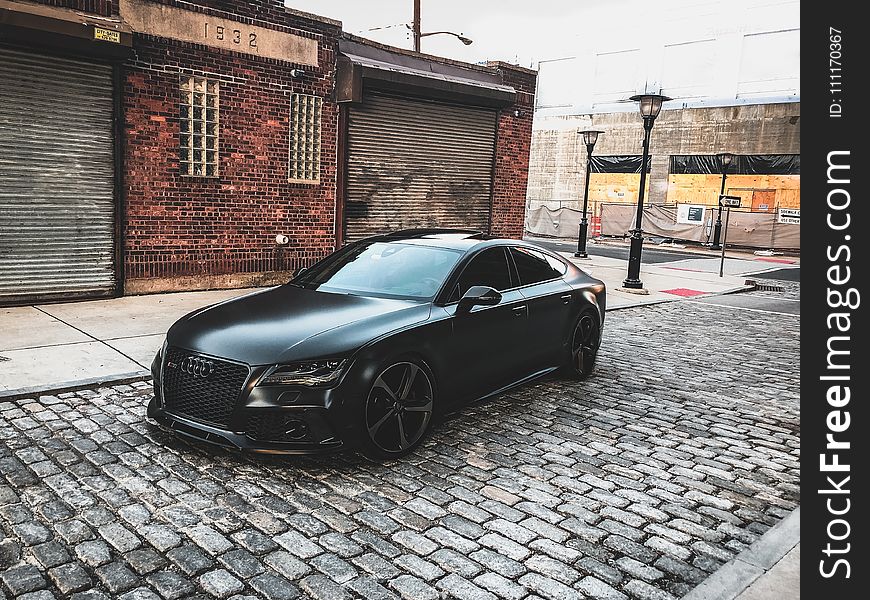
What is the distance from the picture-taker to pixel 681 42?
44.9 m

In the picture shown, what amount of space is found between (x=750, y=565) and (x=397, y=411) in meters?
2.29

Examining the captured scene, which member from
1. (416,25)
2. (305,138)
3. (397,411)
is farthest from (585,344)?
(416,25)

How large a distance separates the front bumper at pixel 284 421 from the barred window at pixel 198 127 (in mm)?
7868

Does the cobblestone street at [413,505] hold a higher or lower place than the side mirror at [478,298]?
lower

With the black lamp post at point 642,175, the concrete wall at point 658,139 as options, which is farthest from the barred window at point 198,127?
the concrete wall at point 658,139

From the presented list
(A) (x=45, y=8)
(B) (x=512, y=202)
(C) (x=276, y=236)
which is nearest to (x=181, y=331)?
(A) (x=45, y=8)

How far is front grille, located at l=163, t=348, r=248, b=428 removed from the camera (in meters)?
4.61

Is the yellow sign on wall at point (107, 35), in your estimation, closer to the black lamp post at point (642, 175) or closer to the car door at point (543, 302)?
the car door at point (543, 302)

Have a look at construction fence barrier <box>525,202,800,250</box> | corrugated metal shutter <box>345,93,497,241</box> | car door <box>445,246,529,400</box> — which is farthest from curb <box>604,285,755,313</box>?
construction fence barrier <box>525,202,800,250</box>

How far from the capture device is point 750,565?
3.65 metres

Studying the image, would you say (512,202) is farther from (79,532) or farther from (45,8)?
(79,532)

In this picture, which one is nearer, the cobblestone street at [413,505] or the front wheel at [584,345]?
the cobblestone street at [413,505]

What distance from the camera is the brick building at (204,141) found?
995 cm

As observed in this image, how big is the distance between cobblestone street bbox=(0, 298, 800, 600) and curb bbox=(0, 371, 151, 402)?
14 cm
